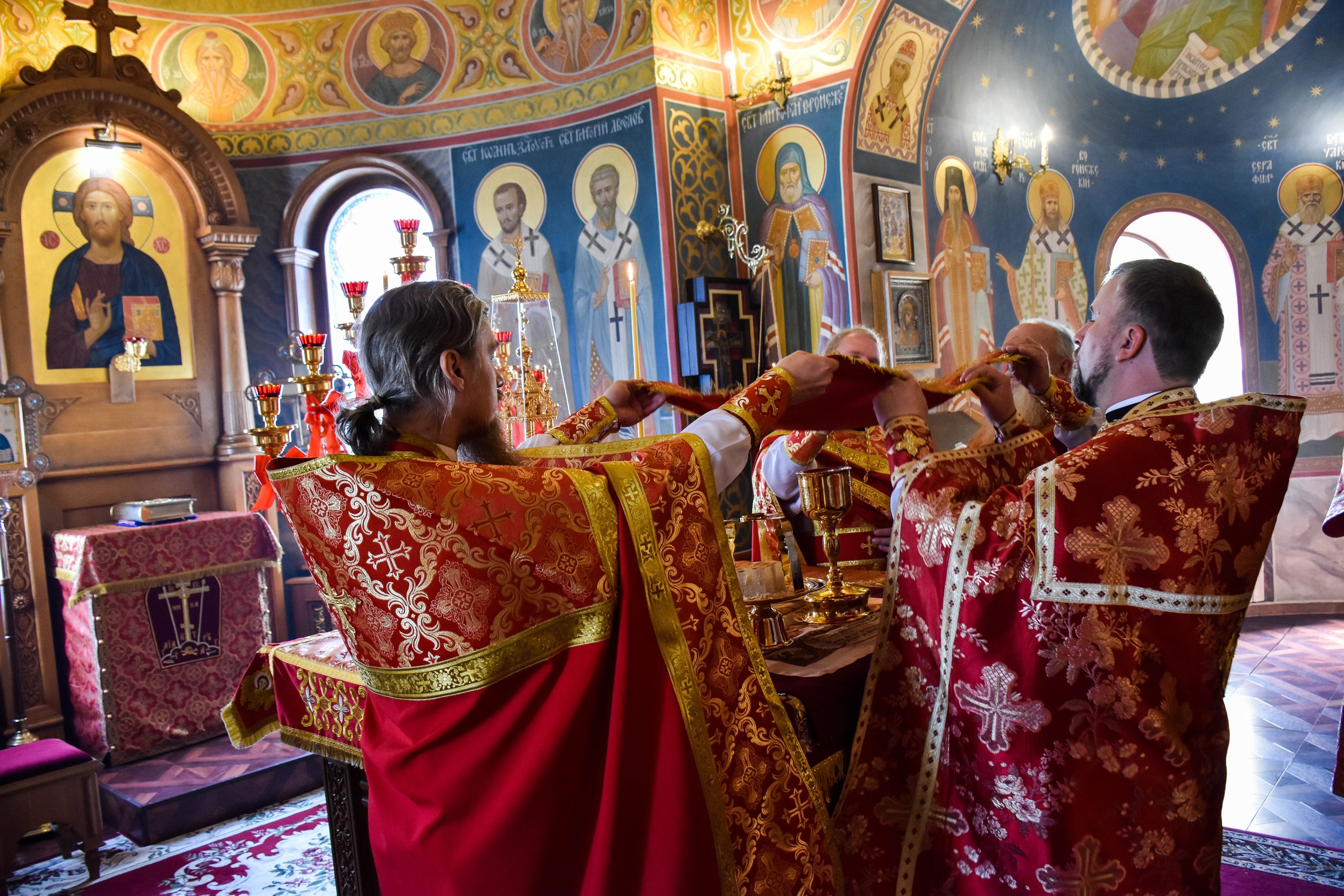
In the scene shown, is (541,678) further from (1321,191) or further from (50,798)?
(1321,191)

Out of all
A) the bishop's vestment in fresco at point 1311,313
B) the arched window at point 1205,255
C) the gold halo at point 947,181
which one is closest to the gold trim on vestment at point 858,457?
the gold halo at point 947,181

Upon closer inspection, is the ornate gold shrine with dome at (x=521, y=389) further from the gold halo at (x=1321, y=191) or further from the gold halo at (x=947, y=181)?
the gold halo at (x=1321, y=191)

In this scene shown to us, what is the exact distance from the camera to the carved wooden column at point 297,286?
7555mm

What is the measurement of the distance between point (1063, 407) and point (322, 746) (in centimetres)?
224

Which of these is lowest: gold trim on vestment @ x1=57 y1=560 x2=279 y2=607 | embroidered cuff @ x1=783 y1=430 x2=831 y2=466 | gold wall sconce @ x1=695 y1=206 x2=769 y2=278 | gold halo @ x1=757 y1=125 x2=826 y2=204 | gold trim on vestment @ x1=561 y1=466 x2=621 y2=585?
gold trim on vestment @ x1=57 y1=560 x2=279 y2=607

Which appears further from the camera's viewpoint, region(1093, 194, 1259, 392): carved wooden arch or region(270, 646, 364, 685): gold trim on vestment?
region(1093, 194, 1259, 392): carved wooden arch

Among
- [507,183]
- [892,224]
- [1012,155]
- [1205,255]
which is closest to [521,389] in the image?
[507,183]

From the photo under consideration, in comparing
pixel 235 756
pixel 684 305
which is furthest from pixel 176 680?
pixel 684 305

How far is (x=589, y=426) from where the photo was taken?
2627 millimetres

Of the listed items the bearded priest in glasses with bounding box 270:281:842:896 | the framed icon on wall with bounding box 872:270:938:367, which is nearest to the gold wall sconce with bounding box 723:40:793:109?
the framed icon on wall with bounding box 872:270:938:367

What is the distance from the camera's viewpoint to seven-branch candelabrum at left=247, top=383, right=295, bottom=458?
363cm

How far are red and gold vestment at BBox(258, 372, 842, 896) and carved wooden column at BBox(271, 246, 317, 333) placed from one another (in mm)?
6187

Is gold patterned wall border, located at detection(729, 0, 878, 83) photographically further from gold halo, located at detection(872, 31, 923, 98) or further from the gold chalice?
the gold chalice

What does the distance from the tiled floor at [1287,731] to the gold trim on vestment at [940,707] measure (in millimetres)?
2464
